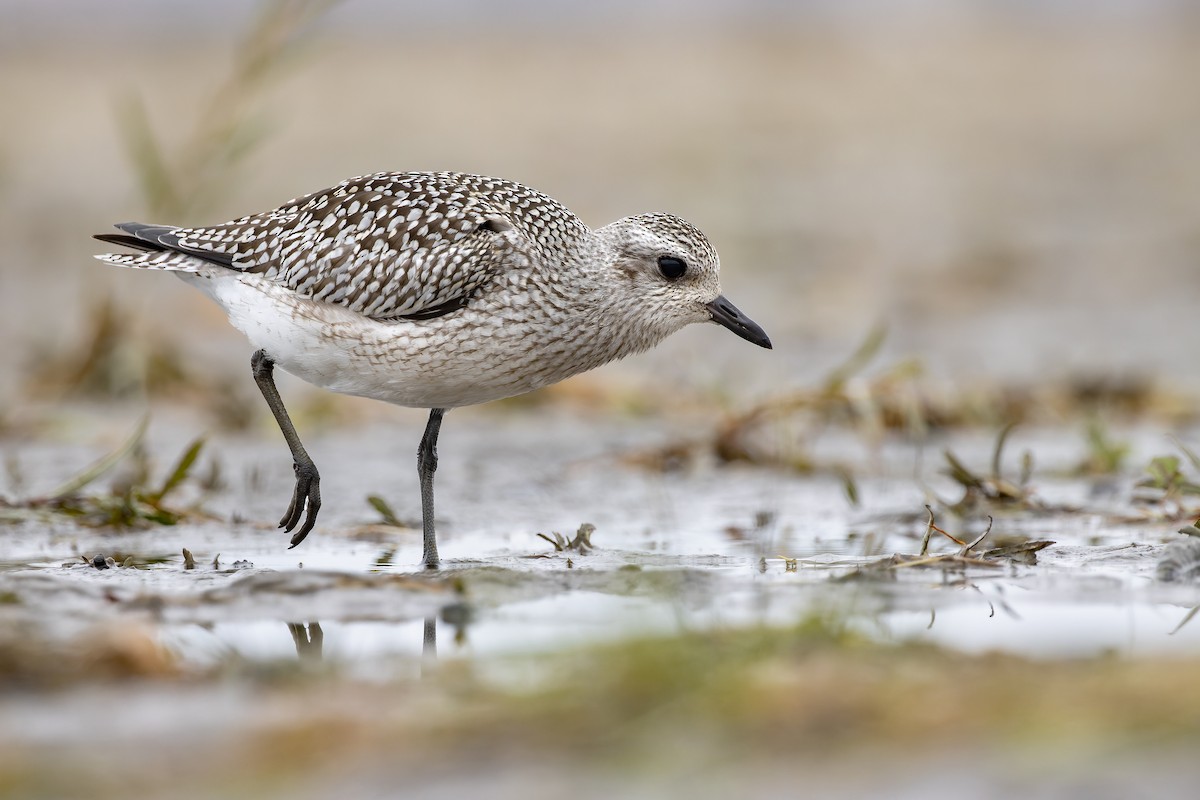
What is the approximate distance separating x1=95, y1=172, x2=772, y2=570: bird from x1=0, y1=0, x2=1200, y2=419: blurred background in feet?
5.93

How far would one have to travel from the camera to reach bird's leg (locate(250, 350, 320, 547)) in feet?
21.7

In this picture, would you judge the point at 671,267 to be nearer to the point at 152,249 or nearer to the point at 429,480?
the point at 429,480

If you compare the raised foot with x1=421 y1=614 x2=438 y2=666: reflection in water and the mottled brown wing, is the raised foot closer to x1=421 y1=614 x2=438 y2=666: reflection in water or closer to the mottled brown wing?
the mottled brown wing

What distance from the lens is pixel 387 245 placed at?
6.66 metres

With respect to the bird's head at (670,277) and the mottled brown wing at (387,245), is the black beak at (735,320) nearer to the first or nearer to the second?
the bird's head at (670,277)

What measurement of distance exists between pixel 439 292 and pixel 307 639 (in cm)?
Answer: 205

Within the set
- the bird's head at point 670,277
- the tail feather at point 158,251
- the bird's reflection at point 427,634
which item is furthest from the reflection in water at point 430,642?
the tail feather at point 158,251

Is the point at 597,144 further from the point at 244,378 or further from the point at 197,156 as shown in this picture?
the point at 197,156

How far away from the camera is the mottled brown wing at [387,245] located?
6.50m

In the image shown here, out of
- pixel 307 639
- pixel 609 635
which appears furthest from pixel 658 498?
pixel 609 635

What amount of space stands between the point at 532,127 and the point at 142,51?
10.3 metres

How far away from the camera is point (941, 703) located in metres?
3.84

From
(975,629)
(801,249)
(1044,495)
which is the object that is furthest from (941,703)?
(801,249)

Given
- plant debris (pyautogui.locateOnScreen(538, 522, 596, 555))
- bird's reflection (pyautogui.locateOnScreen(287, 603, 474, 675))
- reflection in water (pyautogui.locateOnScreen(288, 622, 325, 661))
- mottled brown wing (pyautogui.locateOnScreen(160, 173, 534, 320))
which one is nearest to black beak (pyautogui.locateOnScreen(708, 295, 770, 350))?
mottled brown wing (pyautogui.locateOnScreen(160, 173, 534, 320))
